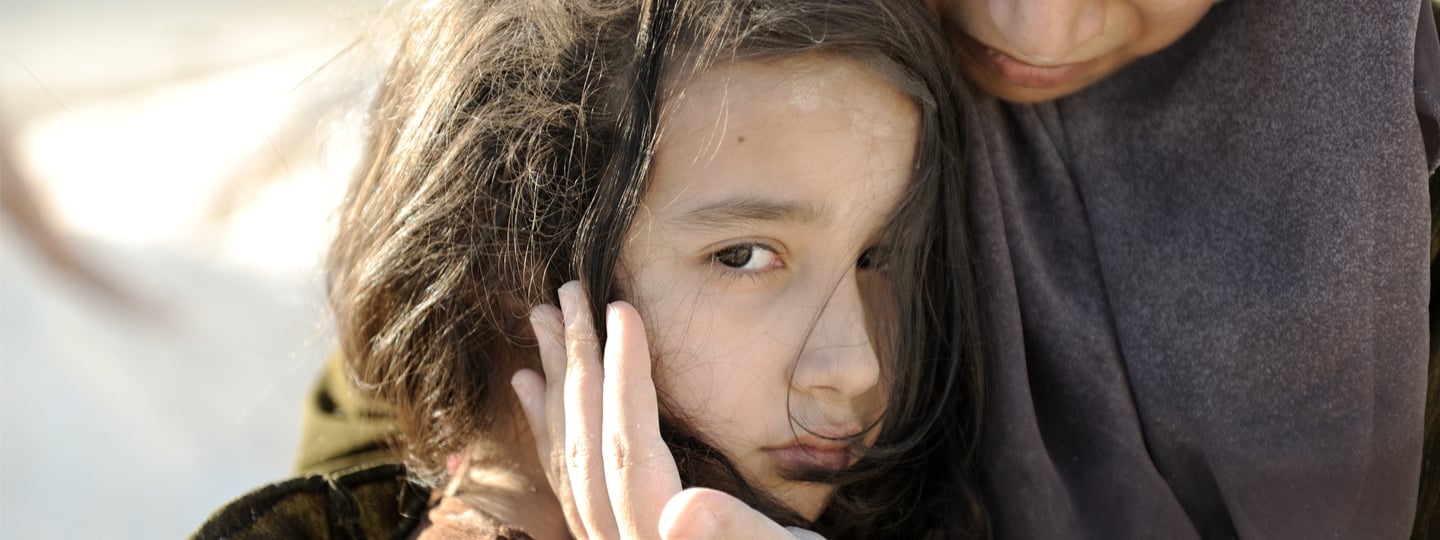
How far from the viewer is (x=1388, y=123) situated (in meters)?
1.29

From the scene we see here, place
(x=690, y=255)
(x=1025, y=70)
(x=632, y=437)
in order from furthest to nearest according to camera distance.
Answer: (x=1025, y=70)
(x=690, y=255)
(x=632, y=437)

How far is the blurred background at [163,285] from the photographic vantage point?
2139mm

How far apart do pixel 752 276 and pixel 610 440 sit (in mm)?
231

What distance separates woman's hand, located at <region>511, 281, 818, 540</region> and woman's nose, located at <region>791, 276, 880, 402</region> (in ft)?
0.50

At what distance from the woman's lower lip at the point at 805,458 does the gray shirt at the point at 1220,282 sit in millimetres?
201

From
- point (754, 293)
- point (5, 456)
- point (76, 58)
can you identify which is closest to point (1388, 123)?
point (754, 293)

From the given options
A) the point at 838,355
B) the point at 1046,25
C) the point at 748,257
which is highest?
the point at 1046,25

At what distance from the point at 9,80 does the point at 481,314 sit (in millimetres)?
2210

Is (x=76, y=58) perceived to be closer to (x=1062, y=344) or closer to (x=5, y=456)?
(x=5, y=456)

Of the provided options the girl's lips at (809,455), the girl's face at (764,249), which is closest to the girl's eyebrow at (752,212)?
the girl's face at (764,249)

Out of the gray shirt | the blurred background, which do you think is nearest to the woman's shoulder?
the blurred background

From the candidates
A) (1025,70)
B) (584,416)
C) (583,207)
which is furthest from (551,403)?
(1025,70)

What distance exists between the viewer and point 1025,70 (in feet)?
4.67

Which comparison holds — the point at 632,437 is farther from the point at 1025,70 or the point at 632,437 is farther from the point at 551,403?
the point at 1025,70
